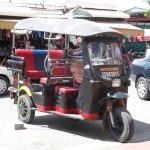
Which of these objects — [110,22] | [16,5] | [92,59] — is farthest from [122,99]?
[110,22]

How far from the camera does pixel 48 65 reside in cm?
854

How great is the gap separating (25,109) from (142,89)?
16.0 feet

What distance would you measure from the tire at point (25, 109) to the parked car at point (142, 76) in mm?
4582

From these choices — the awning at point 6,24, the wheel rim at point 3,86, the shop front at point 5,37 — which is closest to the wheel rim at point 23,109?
the wheel rim at point 3,86

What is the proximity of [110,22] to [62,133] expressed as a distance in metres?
17.6

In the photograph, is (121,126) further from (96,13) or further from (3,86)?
(96,13)

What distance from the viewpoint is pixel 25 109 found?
29.5 ft

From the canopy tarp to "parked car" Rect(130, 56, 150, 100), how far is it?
465 cm

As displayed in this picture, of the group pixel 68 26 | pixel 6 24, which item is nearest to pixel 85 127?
pixel 68 26

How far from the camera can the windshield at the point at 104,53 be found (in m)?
7.92

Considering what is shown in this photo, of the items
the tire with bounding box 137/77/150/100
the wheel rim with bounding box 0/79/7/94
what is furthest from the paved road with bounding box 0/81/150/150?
the wheel rim with bounding box 0/79/7/94

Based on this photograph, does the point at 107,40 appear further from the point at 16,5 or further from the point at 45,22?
the point at 16,5

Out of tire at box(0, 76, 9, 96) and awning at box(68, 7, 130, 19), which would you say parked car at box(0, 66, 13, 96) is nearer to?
tire at box(0, 76, 9, 96)

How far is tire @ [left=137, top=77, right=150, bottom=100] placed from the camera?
12570 millimetres
